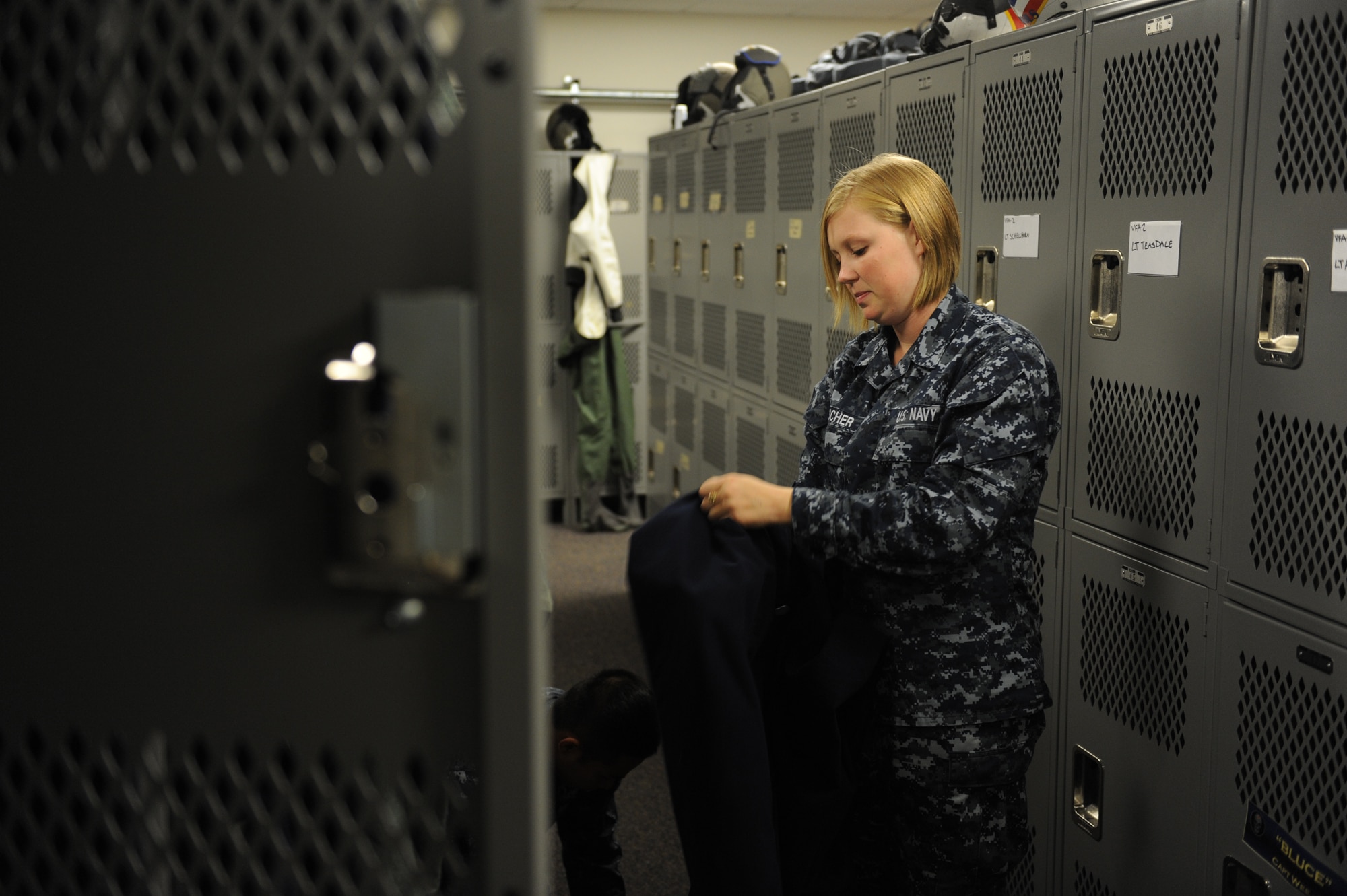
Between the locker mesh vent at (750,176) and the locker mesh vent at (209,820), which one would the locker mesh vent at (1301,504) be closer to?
the locker mesh vent at (209,820)

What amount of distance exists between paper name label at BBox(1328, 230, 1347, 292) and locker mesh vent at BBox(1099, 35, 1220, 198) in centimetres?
31

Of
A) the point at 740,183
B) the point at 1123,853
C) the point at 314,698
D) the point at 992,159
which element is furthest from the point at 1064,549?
the point at 740,183

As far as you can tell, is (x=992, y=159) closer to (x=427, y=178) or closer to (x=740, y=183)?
(x=740, y=183)

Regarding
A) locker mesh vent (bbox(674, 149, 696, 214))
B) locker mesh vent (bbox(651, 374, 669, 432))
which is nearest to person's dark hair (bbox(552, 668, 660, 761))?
locker mesh vent (bbox(674, 149, 696, 214))

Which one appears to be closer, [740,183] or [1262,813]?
[1262,813]

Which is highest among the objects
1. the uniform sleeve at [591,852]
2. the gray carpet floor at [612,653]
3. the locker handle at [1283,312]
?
the locker handle at [1283,312]

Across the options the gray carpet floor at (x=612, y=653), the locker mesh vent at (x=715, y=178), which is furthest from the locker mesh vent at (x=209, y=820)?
the locker mesh vent at (x=715, y=178)

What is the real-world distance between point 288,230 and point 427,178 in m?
0.07

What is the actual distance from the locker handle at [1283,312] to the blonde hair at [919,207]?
0.49 m

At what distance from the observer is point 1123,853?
219 centimetres

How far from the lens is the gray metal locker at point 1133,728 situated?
200cm

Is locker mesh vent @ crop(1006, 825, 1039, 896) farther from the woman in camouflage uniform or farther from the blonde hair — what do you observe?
the blonde hair

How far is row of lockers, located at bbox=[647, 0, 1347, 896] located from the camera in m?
1.71

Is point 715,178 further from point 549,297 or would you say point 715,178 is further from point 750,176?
point 549,297
